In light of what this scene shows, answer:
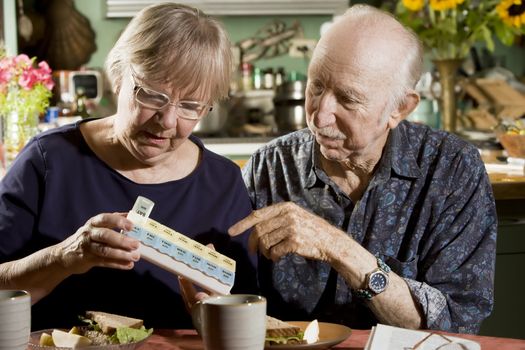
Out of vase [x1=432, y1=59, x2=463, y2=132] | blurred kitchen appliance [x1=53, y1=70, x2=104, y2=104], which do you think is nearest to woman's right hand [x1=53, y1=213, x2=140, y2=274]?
vase [x1=432, y1=59, x2=463, y2=132]

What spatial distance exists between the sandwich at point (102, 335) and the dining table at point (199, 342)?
2.1 inches

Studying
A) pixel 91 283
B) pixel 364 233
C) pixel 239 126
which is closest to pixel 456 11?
pixel 239 126

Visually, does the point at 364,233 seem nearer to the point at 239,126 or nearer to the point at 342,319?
the point at 342,319

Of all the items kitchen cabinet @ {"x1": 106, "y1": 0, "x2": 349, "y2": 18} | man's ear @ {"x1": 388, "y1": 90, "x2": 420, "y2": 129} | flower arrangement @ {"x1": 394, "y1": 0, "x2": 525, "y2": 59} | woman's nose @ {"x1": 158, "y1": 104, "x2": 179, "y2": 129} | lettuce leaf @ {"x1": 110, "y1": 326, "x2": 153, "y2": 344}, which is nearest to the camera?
lettuce leaf @ {"x1": 110, "y1": 326, "x2": 153, "y2": 344}

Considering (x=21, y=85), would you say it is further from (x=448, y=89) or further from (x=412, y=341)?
(x=412, y=341)

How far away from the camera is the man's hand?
187cm

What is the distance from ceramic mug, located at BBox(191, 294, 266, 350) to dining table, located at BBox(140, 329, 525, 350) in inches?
11.4

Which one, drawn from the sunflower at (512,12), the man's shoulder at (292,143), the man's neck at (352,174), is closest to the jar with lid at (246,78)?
the sunflower at (512,12)

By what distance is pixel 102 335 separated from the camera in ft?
5.08

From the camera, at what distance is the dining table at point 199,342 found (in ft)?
5.28

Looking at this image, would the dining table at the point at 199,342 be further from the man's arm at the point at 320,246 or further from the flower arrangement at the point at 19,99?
the flower arrangement at the point at 19,99

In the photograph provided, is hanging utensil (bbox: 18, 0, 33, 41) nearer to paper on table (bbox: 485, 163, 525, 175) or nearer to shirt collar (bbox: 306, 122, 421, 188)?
paper on table (bbox: 485, 163, 525, 175)

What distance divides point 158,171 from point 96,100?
11.1 ft

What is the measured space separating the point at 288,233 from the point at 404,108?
0.51 m
